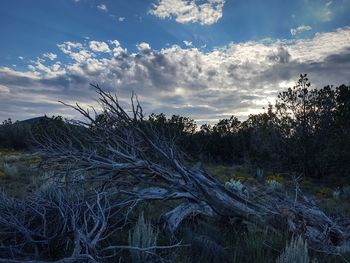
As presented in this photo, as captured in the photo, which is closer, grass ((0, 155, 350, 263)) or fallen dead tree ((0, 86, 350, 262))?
grass ((0, 155, 350, 263))

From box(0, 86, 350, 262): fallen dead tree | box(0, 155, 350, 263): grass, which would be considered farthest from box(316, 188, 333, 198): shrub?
box(0, 155, 350, 263): grass

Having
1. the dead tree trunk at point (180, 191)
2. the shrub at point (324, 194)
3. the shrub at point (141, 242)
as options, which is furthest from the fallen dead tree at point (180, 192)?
the shrub at point (324, 194)

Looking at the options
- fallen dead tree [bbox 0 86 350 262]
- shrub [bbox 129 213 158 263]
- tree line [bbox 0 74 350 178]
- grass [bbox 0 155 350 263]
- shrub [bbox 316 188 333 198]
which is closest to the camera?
shrub [bbox 129 213 158 263]

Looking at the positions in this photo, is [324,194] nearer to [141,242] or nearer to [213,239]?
[213,239]

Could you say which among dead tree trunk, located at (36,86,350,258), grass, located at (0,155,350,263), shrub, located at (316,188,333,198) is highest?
dead tree trunk, located at (36,86,350,258)

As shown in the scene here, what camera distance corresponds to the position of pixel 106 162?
20.5 ft

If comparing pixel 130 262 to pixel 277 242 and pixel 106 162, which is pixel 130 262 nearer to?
pixel 277 242

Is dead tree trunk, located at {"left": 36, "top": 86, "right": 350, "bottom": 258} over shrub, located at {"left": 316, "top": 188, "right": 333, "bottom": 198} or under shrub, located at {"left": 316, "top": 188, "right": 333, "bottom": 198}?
over

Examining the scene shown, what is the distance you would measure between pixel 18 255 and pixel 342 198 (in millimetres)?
12291

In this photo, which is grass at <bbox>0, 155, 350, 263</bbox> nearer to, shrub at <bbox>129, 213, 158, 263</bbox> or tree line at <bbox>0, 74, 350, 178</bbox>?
shrub at <bbox>129, 213, 158, 263</bbox>

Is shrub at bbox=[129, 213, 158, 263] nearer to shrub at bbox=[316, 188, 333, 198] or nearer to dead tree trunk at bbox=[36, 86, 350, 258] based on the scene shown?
dead tree trunk at bbox=[36, 86, 350, 258]

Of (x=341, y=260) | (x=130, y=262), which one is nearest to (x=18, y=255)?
(x=130, y=262)

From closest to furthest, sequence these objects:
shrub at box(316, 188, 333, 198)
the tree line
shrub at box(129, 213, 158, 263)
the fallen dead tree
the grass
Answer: shrub at box(129, 213, 158, 263), the grass, the fallen dead tree, shrub at box(316, 188, 333, 198), the tree line

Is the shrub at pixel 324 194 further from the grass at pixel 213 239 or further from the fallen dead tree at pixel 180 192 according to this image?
the grass at pixel 213 239
